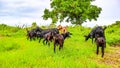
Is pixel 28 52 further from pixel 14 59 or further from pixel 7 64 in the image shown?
pixel 7 64

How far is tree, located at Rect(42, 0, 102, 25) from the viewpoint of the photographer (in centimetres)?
6122

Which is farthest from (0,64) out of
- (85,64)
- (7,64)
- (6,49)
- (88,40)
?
(88,40)

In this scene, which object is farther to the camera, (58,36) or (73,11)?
(73,11)

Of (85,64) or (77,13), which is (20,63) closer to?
(85,64)

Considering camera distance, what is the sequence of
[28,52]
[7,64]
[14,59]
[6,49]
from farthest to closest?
[6,49], [28,52], [14,59], [7,64]

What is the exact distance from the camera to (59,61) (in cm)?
1608

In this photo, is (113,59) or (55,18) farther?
(55,18)

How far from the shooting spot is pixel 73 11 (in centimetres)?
6119

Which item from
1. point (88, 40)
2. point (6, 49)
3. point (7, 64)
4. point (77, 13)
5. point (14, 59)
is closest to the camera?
point (7, 64)

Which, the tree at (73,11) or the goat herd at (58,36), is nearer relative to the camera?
the goat herd at (58,36)

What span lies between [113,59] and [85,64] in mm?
3781

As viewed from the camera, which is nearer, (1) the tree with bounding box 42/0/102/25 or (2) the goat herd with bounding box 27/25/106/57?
(2) the goat herd with bounding box 27/25/106/57

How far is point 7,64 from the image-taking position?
15125mm

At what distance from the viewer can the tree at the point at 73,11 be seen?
2410 inches
